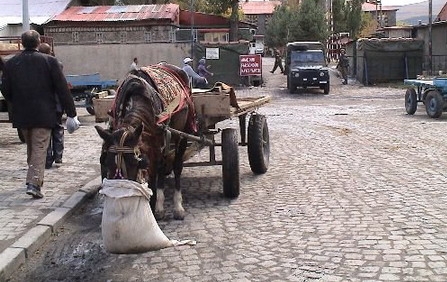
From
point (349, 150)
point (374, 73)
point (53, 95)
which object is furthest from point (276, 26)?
point (53, 95)

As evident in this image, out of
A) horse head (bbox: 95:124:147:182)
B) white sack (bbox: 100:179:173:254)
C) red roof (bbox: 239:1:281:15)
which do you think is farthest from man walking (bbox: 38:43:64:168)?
red roof (bbox: 239:1:281:15)

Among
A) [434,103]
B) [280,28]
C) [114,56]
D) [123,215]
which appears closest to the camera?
[123,215]

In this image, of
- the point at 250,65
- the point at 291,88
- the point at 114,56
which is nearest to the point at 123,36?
the point at 114,56

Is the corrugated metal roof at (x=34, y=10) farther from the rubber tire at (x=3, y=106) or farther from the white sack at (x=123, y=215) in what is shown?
the white sack at (x=123, y=215)

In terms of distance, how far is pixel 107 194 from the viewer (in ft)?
15.2

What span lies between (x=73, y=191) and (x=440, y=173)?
16.3 ft

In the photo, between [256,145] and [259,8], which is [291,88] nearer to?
[256,145]

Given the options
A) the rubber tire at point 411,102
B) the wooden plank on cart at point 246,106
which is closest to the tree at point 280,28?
the rubber tire at point 411,102

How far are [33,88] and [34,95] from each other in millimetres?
79

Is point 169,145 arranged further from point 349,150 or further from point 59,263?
point 349,150

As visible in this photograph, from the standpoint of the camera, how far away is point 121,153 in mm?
4766

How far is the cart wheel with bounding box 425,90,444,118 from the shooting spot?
16.5 m

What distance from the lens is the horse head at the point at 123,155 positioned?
4738 mm

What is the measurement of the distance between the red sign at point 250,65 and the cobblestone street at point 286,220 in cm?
1760
